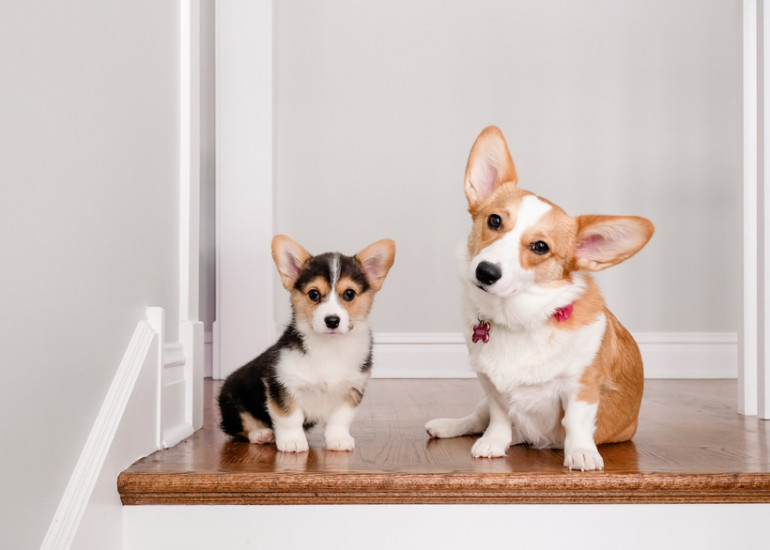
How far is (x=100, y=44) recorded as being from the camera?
4.49 feet

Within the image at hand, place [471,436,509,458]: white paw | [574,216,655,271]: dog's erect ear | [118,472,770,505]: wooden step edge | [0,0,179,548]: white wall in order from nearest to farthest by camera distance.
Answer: [0,0,179,548]: white wall, [118,472,770,505]: wooden step edge, [574,216,655,271]: dog's erect ear, [471,436,509,458]: white paw

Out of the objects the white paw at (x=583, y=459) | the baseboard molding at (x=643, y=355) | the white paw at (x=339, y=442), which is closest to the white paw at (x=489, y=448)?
the white paw at (x=583, y=459)

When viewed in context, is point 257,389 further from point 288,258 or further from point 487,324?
point 487,324

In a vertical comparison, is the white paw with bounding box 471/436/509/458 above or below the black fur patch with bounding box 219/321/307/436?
below

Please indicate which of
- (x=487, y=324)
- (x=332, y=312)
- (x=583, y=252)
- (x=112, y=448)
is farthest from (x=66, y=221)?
(x=583, y=252)

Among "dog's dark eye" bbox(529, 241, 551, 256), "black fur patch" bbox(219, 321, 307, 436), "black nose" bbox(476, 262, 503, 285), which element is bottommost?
"black fur patch" bbox(219, 321, 307, 436)

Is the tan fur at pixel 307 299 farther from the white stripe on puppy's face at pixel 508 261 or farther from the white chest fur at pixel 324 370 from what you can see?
the white stripe on puppy's face at pixel 508 261

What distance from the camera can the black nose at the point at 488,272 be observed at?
146 cm

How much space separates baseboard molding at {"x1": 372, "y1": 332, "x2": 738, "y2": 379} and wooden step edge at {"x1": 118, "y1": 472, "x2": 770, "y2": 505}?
226cm

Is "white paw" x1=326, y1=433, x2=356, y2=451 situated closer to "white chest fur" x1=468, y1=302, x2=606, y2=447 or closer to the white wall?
"white chest fur" x1=468, y1=302, x2=606, y2=447

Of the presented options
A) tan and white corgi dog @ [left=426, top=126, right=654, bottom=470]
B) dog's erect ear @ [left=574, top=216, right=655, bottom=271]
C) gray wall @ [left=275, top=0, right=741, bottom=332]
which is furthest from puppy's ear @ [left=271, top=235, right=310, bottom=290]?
gray wall @ [left=275, top=0, right=741, bottom=332]

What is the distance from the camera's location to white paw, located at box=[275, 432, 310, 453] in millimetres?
1658

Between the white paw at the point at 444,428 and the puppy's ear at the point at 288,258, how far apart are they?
52 cm

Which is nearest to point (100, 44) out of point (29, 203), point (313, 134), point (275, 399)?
point (29, 203)
